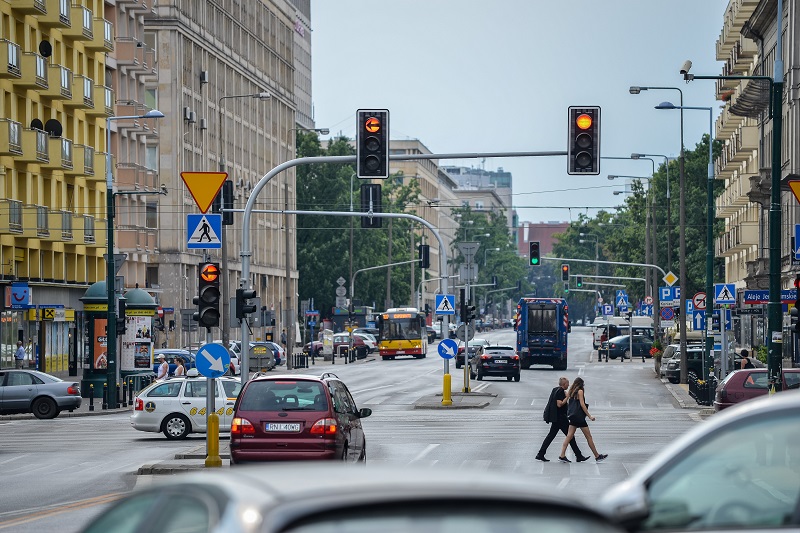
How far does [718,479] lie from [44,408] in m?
36.6

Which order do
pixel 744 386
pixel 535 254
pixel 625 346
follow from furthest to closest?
pixel 625 346
pixel 535 254
pixel 744 386

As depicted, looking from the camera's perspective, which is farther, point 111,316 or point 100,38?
point 100,38

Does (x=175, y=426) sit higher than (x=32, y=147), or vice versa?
(x=32, y=147)

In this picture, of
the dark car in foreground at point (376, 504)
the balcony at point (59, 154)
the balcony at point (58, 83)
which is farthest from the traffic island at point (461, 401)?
the dark car in foreground at point (376, 504)

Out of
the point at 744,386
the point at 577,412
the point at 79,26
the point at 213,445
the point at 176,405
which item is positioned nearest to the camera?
the point at 213,445

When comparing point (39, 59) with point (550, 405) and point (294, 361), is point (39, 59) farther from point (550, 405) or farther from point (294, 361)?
point (550, 405)

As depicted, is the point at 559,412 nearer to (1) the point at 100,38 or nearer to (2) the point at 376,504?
(2) the point at 376,504

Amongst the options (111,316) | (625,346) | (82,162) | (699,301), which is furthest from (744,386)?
(625,346)

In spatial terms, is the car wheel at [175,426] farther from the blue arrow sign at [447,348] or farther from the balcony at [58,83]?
the balcony at [58,83]

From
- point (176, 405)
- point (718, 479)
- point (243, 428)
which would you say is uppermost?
point (718, 479)

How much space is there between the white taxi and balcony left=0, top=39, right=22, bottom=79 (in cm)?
2871

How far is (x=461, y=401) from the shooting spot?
46.1 metres

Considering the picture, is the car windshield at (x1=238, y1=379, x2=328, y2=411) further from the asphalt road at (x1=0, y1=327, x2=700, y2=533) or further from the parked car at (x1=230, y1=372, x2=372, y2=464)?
the asphalt road at (x1=0, y1=327, x2=700, y2=533)

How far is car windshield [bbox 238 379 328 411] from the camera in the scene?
21234mm
